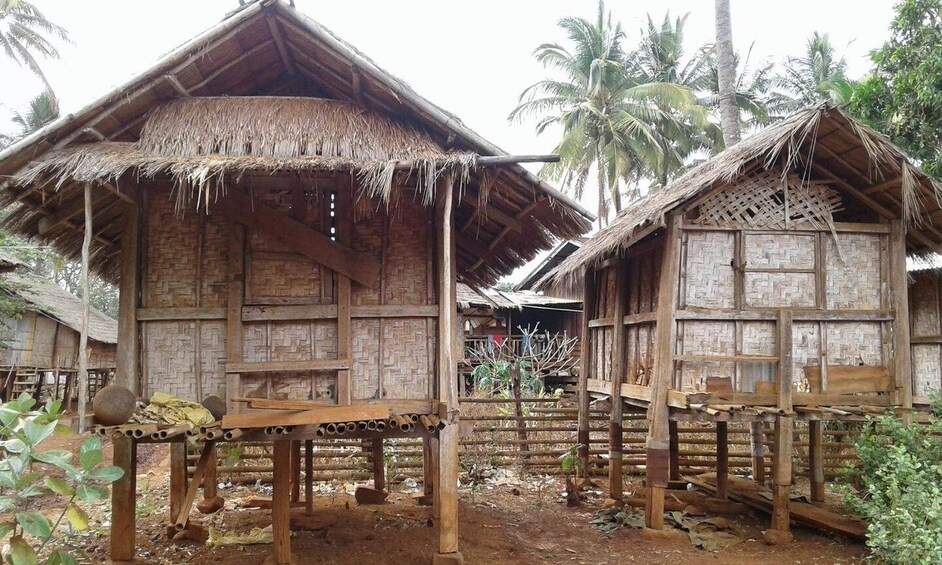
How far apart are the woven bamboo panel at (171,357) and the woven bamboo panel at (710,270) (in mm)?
5257

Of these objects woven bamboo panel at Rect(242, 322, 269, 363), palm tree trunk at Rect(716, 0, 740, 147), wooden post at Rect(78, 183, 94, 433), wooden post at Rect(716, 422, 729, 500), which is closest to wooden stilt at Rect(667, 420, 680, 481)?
wooden post at Rect(716, 422, 729, 500)

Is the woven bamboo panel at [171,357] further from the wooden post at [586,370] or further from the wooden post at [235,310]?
the wooden post at [586,370]

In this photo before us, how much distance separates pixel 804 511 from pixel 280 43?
8.04 meters

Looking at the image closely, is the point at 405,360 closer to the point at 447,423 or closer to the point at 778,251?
the point at 447,423

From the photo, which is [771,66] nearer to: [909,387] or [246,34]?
[909,387]

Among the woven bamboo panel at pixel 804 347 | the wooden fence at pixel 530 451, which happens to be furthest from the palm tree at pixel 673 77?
the woven bamboo panel at pixel 804 347

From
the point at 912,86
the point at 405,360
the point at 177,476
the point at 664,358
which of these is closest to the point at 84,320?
the point at 405,360

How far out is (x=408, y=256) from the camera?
6.49 metres

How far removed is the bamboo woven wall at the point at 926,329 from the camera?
9.13m

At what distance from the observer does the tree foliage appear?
339 inches

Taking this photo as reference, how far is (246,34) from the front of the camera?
6.18m

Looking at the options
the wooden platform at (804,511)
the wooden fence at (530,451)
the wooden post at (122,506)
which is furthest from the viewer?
the wooden fence at (530,451)

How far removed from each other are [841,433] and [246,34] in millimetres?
10735

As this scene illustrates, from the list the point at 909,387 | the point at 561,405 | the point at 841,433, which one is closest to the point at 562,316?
the point at 561,405
